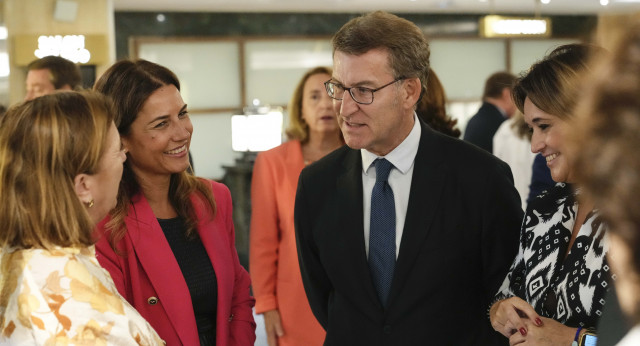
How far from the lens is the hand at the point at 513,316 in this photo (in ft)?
5.85

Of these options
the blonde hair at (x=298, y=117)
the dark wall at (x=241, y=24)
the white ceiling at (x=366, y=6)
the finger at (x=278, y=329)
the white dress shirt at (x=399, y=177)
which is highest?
the white ceiling at (x=366, y=6)

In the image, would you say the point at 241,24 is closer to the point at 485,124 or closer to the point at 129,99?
the point at 485,124

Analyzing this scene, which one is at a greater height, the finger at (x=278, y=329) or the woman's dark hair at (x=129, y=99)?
the woman's dark hair at (x=129, y=99)

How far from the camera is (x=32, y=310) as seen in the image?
1.43 meters

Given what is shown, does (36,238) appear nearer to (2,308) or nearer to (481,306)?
(2,308)

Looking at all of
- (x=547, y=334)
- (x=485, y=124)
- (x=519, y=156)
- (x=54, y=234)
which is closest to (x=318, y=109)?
(x=547, y=334)

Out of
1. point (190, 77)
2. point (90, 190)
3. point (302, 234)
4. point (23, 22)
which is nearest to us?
point (90, 190)

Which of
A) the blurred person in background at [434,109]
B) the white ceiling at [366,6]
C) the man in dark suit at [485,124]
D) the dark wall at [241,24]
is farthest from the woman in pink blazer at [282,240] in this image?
the dark wall at [241,24]

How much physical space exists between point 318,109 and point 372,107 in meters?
1.28

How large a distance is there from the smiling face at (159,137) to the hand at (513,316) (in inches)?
40.0

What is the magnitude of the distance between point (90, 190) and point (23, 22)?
7.09 meters

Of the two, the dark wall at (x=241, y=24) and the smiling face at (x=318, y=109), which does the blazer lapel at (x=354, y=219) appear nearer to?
the smiling face at (x=318, y=109)

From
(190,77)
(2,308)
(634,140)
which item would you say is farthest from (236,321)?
(190,77)

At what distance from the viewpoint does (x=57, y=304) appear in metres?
1.44
